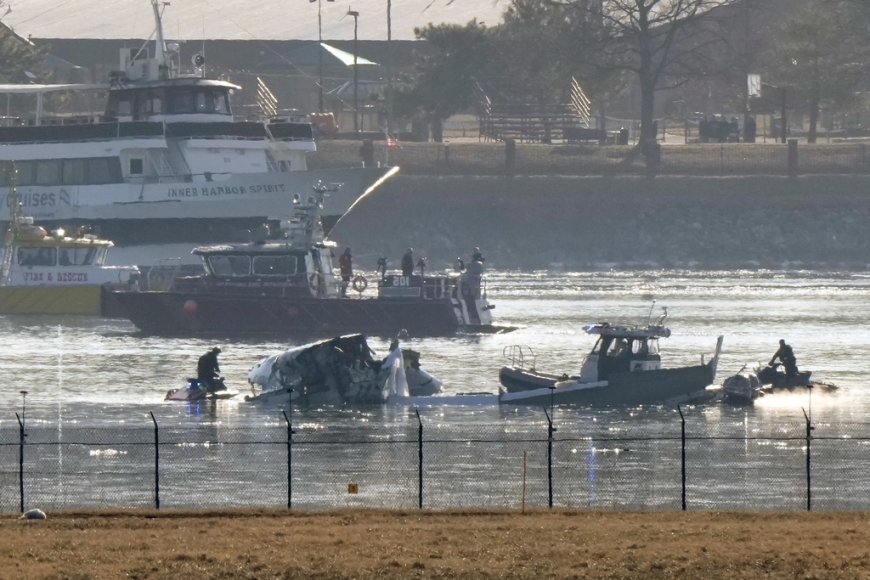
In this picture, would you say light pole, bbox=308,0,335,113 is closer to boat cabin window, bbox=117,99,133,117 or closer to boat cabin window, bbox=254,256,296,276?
boat cabin window, bbox=117,99,133,117

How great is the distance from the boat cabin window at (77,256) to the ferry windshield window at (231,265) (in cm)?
769

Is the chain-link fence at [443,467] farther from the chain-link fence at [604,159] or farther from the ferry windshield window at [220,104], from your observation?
the chain-link fence at [604,159]

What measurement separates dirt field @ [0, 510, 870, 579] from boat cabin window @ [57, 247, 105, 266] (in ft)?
144

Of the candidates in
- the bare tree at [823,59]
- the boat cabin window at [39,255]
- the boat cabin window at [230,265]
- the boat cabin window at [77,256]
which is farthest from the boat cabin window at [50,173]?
the bare tree at [823,59]

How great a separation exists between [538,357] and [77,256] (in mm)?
21512

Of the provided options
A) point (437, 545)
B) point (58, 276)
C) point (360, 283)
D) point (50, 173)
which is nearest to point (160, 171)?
point (50, 173)

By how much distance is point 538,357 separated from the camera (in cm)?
5750

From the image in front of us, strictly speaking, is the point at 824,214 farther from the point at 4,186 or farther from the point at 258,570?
the point at 258,570

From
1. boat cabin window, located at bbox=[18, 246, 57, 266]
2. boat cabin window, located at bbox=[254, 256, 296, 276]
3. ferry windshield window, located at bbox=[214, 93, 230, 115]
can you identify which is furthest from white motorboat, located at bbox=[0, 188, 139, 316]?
ferry windshield window, located at bbox=[214, 93, 230, 115]

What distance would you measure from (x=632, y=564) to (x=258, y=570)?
14.7 ft

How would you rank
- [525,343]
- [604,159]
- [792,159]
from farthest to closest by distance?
1. [604,159]
2. [792,159]
3. [525,343]

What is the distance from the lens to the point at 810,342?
202 ft

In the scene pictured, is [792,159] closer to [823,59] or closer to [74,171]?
[823,59]

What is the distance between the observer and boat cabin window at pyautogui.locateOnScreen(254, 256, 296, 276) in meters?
65.8
